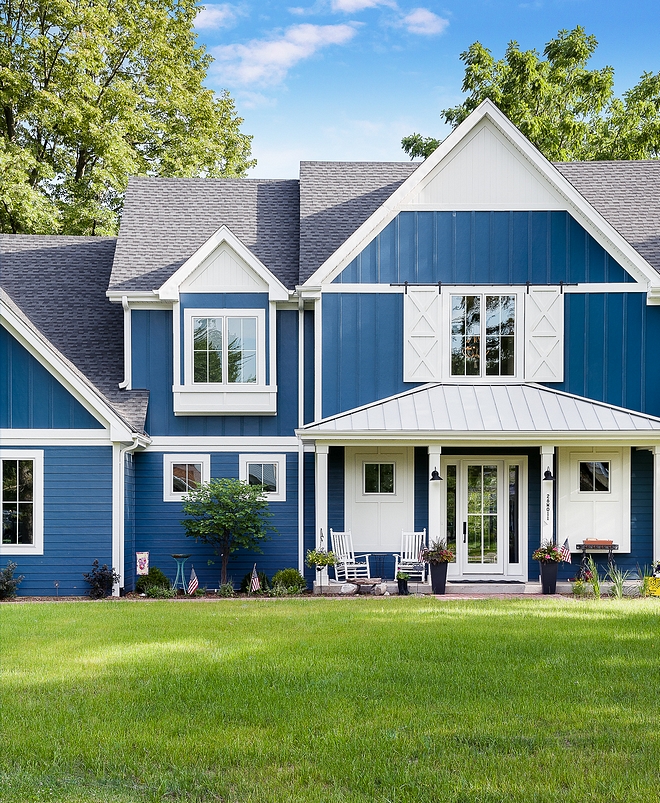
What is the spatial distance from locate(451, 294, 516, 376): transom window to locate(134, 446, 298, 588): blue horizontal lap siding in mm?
4394

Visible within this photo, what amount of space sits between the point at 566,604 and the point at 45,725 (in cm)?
940

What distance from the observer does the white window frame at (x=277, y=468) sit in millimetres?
18219

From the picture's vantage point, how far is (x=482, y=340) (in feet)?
59.9

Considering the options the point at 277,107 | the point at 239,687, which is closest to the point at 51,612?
the point at 239,687

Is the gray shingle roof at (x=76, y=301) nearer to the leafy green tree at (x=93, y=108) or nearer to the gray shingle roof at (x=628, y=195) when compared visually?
the leafy green tree at (x=93, y=108)

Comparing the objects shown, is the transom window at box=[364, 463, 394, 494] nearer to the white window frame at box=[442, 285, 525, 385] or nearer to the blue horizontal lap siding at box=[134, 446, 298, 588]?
the blue horizontal lap siding at box=[134, 446, 298, 588]

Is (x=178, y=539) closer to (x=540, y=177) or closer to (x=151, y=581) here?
(x=151, y=581)

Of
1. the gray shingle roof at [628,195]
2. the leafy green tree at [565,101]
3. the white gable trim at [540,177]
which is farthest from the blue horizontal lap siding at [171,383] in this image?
the leafy green tree at [565,101]

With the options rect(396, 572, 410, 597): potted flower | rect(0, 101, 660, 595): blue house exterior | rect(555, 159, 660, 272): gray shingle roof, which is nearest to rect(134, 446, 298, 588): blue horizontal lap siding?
rect(0, 101, 660, 595): blue house exterior

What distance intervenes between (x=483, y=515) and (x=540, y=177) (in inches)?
264

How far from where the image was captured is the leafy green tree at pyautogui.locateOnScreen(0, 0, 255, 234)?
25.9 metres

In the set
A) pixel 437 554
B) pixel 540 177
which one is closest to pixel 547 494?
pixel 437 554

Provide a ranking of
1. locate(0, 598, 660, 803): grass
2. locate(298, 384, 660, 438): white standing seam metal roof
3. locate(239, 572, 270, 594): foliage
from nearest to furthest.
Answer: locate(0, 598, 660, 803): grass → locate(298, 384, 660, 438): white standing seam metal roof → locate(239, 572, 270, 594): foliage

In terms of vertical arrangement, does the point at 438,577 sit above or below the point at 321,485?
below
